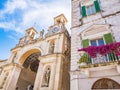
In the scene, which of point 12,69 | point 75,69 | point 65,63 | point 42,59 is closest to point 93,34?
point 75,69

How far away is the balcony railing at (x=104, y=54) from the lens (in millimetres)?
7266

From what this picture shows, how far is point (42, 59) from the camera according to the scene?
1273 cm

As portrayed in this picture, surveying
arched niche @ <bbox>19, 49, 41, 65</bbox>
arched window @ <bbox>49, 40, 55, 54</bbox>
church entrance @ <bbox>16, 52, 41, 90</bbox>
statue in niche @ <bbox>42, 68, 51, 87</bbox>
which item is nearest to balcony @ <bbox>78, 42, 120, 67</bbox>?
statue in niche @ <bbox>42, 68, 51, 87</bbox>

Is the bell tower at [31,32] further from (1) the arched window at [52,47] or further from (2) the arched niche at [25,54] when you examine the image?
(1) the arched window at [52,47]

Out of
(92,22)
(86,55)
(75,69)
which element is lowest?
(75,69)

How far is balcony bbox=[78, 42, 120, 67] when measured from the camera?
286 inches

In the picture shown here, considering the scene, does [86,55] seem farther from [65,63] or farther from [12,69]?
[12,69]

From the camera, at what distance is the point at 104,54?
741 cm

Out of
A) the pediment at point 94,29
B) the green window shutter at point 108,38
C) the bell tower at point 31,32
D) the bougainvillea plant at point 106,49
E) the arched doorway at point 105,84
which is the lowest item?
the arched doorway at point 105,84

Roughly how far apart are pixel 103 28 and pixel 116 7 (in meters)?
2.52

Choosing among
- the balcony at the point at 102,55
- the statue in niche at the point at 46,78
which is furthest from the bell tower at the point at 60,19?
the balcony at the point at 102,55

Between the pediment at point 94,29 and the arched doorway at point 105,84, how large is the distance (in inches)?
158

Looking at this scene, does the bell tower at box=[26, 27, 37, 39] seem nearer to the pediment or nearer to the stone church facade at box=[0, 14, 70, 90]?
the stone church facade at box=[0, 14, 70, 90]

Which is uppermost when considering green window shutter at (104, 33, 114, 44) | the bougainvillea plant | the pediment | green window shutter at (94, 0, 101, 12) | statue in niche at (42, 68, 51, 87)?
green window shutter at (94, 0, 101, 12)
